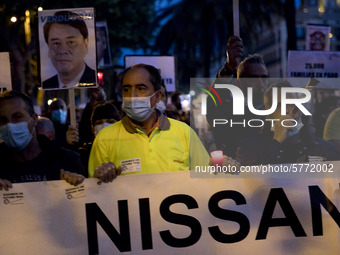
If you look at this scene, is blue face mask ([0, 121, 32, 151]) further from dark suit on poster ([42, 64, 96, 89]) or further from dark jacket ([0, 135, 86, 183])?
dark suit on poster ([42, 64, 96, 89])

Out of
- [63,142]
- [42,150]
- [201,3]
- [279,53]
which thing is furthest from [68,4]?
[279,53]

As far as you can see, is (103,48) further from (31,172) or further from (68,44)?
(31,172)

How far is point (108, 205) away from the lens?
4.20 meters

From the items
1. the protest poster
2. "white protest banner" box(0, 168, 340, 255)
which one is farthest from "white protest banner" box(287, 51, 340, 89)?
"white protest banner" box(0, 168, 340, 255)

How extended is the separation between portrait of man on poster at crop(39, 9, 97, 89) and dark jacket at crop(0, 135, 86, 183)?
5.70 feet

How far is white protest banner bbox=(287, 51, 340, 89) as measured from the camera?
26.3 ft

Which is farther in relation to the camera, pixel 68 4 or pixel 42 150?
pixel 68 4

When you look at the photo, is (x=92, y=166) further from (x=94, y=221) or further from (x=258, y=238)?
(x=258, y=238)

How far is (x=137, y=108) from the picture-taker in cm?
450

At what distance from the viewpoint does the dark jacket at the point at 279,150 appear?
16.4ft

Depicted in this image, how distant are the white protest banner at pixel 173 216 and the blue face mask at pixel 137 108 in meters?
0.46

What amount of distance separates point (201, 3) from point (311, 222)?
23514mm

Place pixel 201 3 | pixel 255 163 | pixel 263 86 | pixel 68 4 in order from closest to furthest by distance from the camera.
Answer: pixel 255 163 < pixel 263 86 < pixel 68 4 < pixel 201 3

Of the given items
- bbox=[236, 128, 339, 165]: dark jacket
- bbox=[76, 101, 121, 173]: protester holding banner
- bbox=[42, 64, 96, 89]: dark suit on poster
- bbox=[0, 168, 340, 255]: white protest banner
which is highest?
bbox=[42, 64, 96, 89]: dark suit on poster
